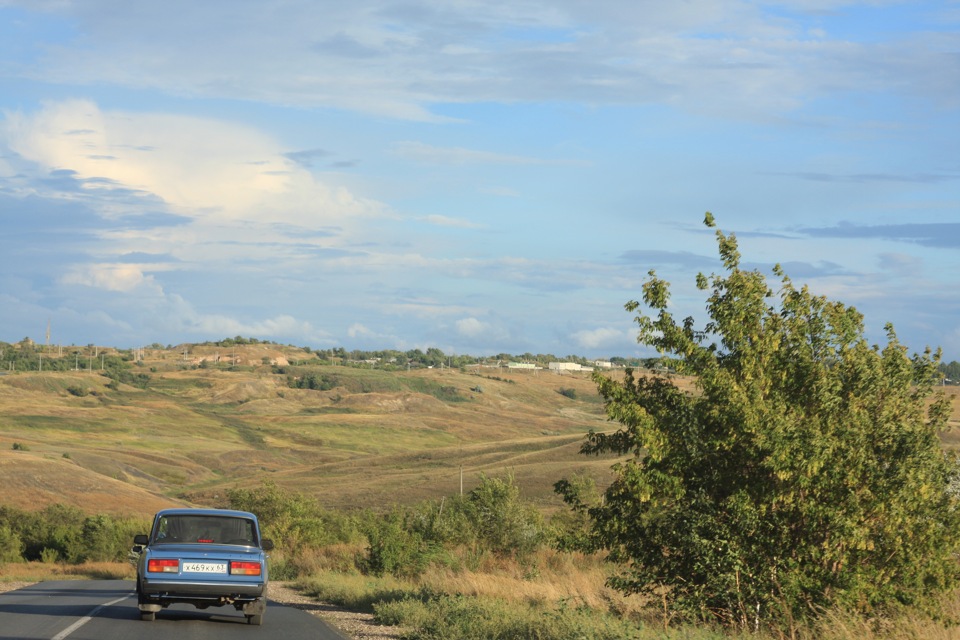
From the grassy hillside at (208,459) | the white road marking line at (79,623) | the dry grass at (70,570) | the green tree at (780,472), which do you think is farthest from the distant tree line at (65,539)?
the green tree at (780,472)

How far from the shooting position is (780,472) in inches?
580

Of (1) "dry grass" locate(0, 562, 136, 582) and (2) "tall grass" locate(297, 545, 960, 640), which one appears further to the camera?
(1) "dry grass" locate(0, 562, 136, 582)

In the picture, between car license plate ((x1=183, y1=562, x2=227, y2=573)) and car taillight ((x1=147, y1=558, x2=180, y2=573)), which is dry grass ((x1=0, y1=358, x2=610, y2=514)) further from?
car taillight ((x1=147, y1=558, x2=180, y2=573))

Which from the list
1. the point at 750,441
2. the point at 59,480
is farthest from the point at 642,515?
the point at 59,480

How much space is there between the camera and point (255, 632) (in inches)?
651

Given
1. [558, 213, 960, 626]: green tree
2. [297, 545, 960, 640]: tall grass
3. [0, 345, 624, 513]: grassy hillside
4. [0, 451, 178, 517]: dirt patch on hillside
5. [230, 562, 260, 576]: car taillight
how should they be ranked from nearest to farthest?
[297, 545, 960, 640]: tall grass < [558, 213, 960, 626]: green tree < [230, 562, 260, 576]: car taillight < [0, 451, 178, 517]: dirt patch on hillside < [0, 345, 624, 513]: grassy hillside

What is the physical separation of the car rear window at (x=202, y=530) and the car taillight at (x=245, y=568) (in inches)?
34.2

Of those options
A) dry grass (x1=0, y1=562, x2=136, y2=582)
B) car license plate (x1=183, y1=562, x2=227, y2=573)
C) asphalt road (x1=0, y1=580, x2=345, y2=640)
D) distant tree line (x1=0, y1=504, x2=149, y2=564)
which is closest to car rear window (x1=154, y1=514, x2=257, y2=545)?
car license plate (x1=183, y1=562, x2=227, y2=573)

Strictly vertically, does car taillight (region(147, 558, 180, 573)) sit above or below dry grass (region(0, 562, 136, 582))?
above

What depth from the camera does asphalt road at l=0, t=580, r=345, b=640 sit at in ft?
51.1

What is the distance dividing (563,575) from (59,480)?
265 feet

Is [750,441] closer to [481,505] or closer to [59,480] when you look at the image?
[481,505]

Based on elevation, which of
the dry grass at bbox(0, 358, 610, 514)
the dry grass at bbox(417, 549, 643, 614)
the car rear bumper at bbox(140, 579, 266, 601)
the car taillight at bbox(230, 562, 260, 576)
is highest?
the car taillight at bbox(230, 562, 260, 576)

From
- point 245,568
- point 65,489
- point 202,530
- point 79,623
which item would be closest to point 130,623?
point 79,623
